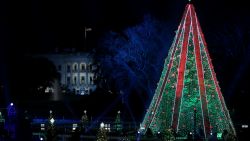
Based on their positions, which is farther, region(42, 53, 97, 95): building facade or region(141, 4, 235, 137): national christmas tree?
region(42, 53, 97, 95): building facade

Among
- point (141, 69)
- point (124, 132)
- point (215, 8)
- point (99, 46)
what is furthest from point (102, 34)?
point (124, 132)

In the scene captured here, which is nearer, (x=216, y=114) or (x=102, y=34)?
(x=216, y=114)

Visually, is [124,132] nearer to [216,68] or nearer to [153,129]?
[153,129]

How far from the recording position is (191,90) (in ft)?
76.9

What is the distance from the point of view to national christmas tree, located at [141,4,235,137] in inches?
919

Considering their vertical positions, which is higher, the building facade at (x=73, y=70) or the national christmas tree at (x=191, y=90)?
the building facade at (x=73, y=70)

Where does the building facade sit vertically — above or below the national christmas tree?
above

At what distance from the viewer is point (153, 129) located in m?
24.3

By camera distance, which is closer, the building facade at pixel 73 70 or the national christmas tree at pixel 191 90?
the national christmas tree at pixel 191 90

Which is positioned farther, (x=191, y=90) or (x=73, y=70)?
(x=73, y=70)

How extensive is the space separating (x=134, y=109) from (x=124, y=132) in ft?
72.4

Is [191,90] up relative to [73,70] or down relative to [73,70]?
down

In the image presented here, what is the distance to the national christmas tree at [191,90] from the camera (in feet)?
76.6

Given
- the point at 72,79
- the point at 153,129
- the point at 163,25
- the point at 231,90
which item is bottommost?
the point at 153,129
